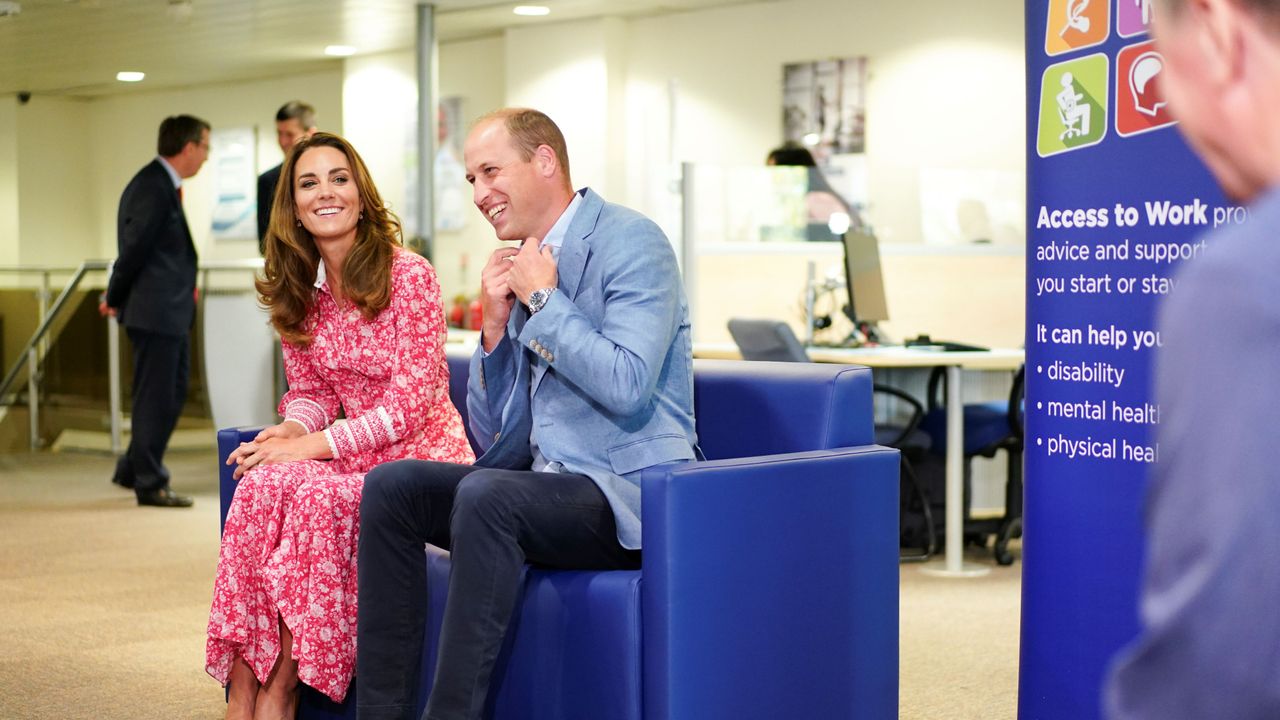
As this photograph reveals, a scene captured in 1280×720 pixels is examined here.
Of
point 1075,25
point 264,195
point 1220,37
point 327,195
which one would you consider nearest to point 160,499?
point 264,195

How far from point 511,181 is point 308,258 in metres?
0.72

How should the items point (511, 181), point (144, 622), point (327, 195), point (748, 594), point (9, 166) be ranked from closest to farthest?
point (748, 594)
point (511, 181)
point (327, 195)
point (144, 622)
point (9, 166)

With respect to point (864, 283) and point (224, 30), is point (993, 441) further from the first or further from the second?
point (224, 30)

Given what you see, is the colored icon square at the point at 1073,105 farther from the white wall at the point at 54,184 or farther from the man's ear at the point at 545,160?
the white wall at the point at 54,184

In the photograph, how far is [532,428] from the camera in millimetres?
2674

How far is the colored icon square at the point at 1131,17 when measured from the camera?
7.39 ft

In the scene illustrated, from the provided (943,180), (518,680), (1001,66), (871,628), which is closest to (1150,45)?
(871,628)

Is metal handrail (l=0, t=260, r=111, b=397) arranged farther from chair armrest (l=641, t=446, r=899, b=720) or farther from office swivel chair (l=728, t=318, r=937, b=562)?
chair armrest (l=641, t=446, r=899, b=720)

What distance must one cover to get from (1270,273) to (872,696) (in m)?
2.08

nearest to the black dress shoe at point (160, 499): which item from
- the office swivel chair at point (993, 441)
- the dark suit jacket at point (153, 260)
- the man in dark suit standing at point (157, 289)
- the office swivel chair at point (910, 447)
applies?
the man in dark suit standing at point (157, 289)

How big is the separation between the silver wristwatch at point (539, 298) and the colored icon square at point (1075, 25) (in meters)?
0.92

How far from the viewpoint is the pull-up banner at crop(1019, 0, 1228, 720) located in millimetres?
2271

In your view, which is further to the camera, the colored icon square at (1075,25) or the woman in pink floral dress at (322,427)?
the woman in pink floral dress at (322,427)

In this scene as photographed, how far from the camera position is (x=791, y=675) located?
8.03ft
